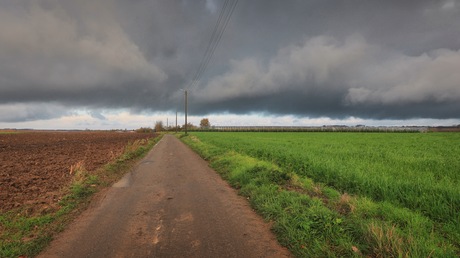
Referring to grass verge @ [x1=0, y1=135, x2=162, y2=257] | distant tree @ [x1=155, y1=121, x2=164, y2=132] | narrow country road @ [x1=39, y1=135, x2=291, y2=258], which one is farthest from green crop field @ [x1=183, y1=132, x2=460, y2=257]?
distant tree @ [x1=155, y1=121, x2=164, y2=132]

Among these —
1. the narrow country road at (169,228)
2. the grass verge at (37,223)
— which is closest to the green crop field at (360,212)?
the narrow country road at (169,228)

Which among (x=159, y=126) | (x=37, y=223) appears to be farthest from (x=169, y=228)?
(x=159, y=126)

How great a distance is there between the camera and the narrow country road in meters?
4.30

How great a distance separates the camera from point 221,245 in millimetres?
4445

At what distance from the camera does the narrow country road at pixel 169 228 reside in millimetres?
4301

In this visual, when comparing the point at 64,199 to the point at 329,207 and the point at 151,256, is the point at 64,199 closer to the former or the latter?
the point at 151,256

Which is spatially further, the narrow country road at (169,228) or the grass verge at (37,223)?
the grass verge at (37,223)

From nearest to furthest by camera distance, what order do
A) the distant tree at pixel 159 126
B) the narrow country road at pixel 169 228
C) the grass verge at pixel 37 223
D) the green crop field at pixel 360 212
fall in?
the green crop field at pixel 360 212, the narrow country road at pixel 169 228, the grass verge at pixel 37 223, the distant tree at pixel 159 126

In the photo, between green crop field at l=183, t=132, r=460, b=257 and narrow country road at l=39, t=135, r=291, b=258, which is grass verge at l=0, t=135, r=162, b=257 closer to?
narrow country road at l=39, t=135, r=291, b=258

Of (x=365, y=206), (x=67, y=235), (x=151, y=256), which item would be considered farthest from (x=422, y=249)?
(x=67, y=235)

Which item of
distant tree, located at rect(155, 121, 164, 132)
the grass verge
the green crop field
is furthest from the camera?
distant tree, located at rect(155, 121, 164, 132)

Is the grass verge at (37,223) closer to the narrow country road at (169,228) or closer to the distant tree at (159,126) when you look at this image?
the narrow country road at (169,228)

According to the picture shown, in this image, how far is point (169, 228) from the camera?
17.2 feet

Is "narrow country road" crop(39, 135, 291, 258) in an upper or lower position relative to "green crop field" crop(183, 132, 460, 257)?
lower
